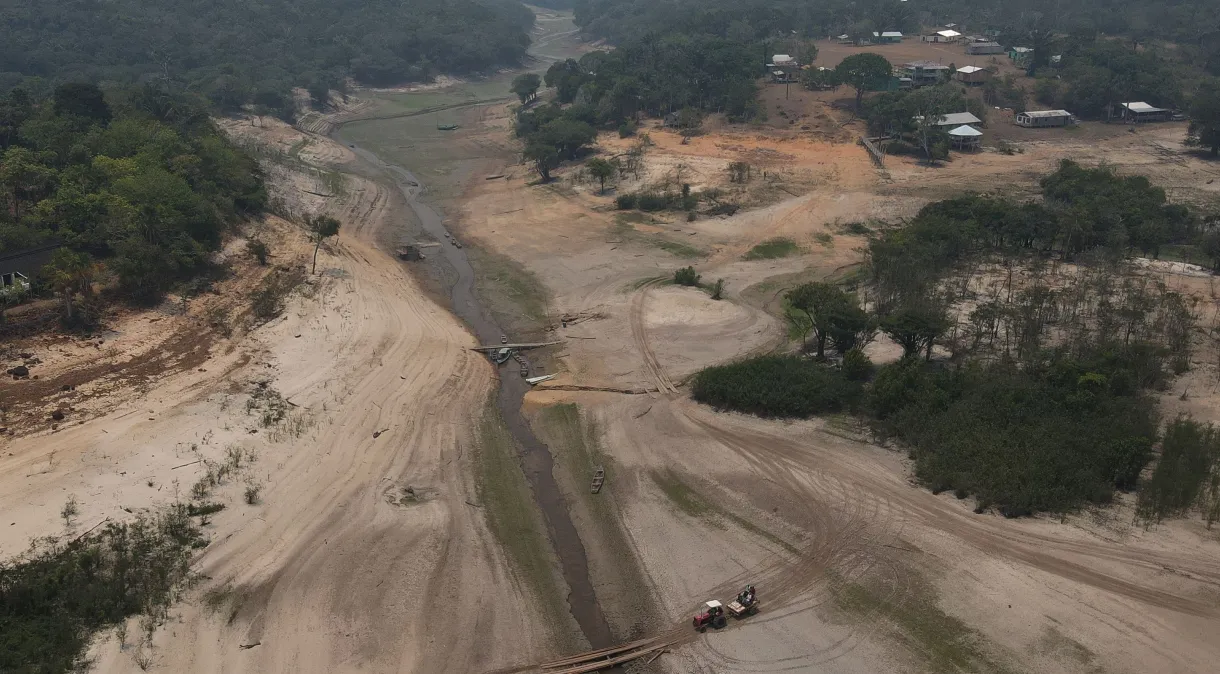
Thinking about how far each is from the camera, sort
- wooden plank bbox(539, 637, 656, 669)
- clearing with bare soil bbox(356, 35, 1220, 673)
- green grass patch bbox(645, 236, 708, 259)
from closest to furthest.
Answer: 1. clearing with bare soil bbox(356, 35, 1220, 673)
2. wooden plank bbox(539, 637, 656, 669)
3. green grass patch bbox(645, 236, 708, 259)

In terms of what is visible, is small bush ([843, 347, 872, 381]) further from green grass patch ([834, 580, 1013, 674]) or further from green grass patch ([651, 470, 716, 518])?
green grass patch ([834, 580, 1013, 674])

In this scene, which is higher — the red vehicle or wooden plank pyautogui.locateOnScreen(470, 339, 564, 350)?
wooden plank pyautogui.locateOnScreen(470, 339, 564, 350)

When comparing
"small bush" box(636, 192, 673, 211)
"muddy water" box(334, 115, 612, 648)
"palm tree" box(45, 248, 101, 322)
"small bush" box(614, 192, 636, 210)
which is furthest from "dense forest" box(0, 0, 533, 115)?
"palm tree" box(45, 248, 101, 322)

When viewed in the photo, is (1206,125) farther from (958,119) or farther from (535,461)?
(535,461)

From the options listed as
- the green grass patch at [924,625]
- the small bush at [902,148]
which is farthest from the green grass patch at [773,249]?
the green grass patch at [924,625]

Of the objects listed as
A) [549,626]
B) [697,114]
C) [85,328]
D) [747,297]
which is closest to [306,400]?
[85,328]

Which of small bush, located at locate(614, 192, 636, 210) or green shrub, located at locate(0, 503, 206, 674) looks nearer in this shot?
green shrub, located at locate(0, 503, 206, 674)
